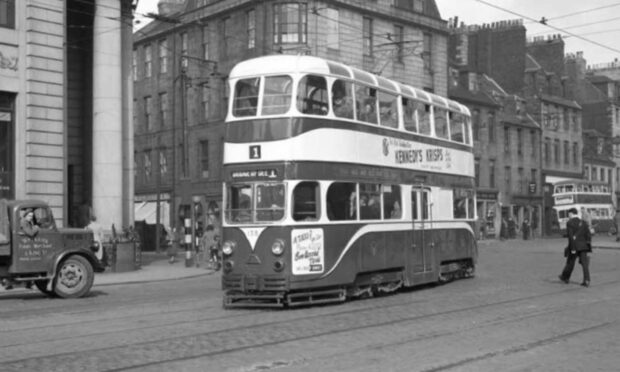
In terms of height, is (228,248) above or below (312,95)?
below

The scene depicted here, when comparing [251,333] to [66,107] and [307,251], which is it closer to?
[307,251]

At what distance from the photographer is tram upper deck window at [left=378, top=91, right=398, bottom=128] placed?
16531 millimetres

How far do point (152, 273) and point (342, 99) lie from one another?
544 inches

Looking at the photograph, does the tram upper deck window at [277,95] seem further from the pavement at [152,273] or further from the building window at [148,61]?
the building window at [148,61]

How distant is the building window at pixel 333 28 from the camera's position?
147 ft

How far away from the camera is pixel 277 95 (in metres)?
14.5

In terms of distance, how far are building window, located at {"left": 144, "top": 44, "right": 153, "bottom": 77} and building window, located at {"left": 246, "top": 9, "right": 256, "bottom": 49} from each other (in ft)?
37.2

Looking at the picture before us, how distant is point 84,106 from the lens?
34.0 metres

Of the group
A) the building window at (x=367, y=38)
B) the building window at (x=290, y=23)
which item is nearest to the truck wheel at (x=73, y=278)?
the building window at (x=290, y=23)

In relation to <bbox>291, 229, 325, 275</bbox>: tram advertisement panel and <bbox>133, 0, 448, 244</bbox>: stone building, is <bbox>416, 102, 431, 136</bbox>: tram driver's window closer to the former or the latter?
<bbox>291, 229, 325, 275</bbox>: tram advertisement panel

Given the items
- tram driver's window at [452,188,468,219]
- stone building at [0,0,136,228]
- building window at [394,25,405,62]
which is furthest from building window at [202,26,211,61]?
tram driver's window at [452,188,468,219]

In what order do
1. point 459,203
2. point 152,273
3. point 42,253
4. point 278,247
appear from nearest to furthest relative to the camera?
point 278,247 < point 42,253 < point 459,203 < point 152,273

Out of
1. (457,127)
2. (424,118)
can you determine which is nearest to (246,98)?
(424,118)

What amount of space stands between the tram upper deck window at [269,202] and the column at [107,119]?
1539 cm
